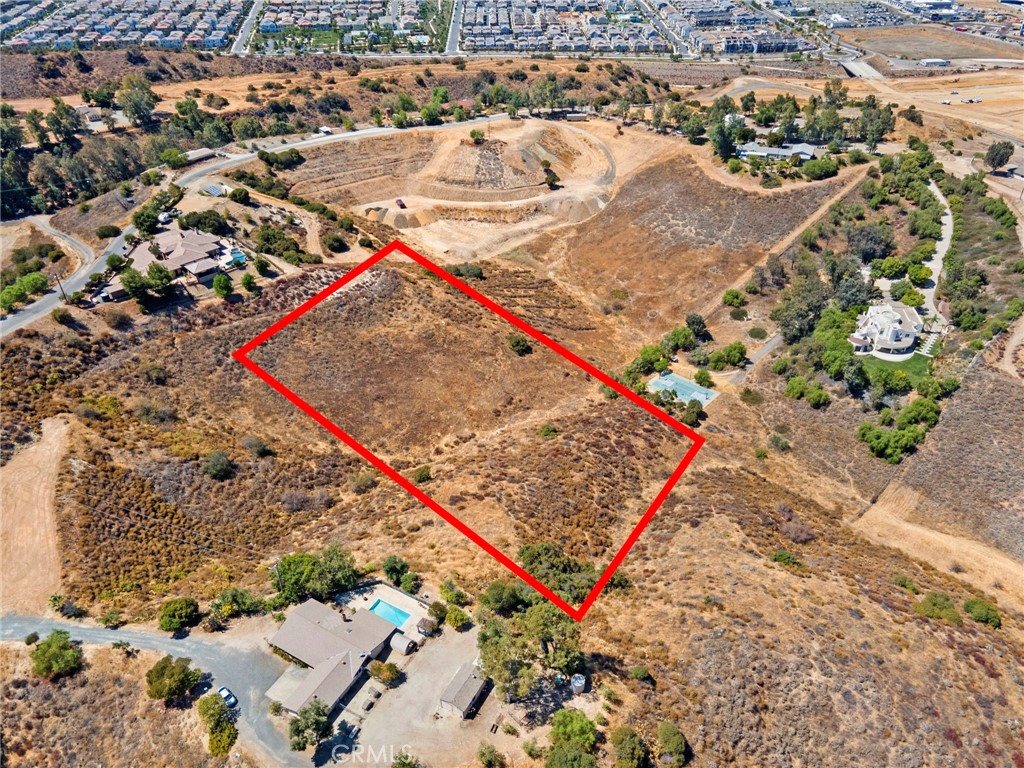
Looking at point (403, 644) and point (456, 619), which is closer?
point (403, 644)

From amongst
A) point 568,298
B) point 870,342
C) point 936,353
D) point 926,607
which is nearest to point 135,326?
point 568,298

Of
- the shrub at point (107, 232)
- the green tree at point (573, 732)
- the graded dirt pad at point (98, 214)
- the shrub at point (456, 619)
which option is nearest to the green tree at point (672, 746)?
the green tree at point (573, 732)

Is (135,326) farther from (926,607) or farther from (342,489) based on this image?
(926,607)

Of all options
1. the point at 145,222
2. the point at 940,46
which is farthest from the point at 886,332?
the point at 940,46

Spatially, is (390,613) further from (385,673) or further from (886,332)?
(886,332)

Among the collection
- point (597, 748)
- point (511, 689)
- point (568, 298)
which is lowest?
point (568, 298)
